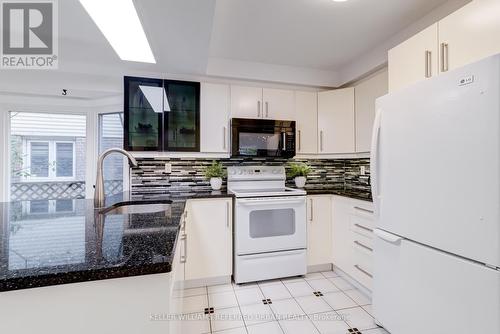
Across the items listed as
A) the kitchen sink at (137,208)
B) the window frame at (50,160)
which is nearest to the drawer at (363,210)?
the kitchen sink at (137,208)

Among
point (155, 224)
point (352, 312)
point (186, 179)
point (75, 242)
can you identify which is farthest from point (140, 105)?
point (352, 312)

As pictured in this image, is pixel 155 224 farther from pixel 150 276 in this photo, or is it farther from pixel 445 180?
pixel 445 180

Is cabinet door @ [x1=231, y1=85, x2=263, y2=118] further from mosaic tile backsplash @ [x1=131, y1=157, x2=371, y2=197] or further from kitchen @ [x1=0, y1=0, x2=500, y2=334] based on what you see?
mosaic tile backsplash @ [x1=131, y1=157, x2=371, y2=197]

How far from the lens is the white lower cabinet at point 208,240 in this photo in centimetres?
229

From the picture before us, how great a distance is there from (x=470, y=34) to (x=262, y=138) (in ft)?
5.76

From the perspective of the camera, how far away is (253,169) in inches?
112

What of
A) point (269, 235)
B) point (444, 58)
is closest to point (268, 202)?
point (269, 235)

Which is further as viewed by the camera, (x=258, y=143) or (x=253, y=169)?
(x=253, y=169)

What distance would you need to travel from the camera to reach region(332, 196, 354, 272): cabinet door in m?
2.37

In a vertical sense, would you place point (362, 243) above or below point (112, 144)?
below

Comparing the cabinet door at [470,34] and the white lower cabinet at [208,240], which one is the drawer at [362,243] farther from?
the cabinet door at [470,34]

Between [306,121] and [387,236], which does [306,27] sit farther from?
[387,236]

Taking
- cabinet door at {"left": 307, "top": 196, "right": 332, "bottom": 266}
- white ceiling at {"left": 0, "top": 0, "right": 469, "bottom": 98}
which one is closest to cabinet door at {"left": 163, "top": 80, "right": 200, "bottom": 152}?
white ceiling at {"left": 0, "top": 0, "right": 469, "bottom": 98}

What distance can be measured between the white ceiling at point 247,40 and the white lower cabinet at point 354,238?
1.44 m
